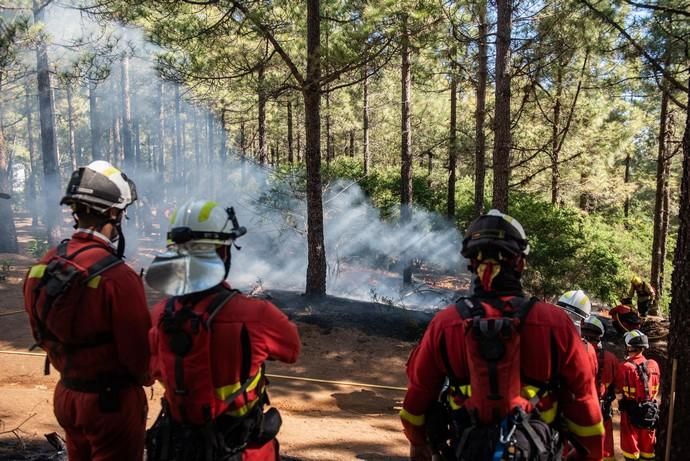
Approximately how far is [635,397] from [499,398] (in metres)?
4.90

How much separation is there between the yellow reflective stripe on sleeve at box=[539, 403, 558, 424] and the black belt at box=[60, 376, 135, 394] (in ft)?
7.37

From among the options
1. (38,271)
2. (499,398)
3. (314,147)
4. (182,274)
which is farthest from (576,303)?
(314,147)

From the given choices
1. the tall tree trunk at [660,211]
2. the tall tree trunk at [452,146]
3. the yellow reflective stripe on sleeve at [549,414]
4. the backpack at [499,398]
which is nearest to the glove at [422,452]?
the backpack at [499,398]

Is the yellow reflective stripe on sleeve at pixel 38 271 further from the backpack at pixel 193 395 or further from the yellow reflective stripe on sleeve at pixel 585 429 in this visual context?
the yellow reflective stripe on sleeve at pixel 585 429

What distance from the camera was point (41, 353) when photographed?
852cm

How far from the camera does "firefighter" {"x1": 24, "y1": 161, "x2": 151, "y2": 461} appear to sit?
274cm

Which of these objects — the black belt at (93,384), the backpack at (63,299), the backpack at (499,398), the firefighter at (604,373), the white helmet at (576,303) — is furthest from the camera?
the firefighter at (604,373)

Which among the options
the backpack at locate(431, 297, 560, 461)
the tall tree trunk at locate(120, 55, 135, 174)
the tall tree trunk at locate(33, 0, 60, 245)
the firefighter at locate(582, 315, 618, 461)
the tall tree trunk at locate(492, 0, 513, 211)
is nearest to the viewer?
the backpack at locate(431, 297, 560, 461)

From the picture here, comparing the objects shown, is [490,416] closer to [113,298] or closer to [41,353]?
[113,298]

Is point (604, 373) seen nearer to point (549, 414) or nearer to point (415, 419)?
point (549, 414)

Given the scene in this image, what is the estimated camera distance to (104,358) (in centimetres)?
283

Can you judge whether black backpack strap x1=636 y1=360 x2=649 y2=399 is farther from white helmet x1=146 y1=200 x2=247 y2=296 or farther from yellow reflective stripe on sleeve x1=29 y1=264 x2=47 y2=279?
yellow reflective stripe on sleeve x1=29 y1=264 x2=47 y2=279

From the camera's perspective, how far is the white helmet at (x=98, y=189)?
2953 millimetres

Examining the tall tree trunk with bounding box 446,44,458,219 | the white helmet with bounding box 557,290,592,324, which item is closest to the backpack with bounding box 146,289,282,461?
the white helmet with bounding box 557,290,592,324
